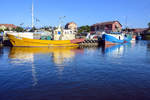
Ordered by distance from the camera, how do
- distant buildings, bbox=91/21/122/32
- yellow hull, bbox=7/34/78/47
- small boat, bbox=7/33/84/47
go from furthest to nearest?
1. distant buildings, bbox=91/21/122/32
2. yellow hull, bbox=7/34/78/47
3. small boat, bbox=7/33/84/47

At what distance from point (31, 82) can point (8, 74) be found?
2.58 meters

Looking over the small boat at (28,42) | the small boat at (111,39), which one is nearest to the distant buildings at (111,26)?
the small boat at (111,39)

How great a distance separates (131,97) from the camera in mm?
6332

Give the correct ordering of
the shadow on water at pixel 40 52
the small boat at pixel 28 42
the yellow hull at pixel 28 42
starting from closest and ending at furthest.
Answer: the shadow on water at pixel 40 52 → the small boat at pixel 28 42 → the yellow hull at pixel 28 42

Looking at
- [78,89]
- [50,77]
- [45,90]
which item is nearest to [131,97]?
[78,89]

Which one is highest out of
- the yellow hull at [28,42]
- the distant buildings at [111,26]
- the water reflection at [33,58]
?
the distant buildings at [111,26]

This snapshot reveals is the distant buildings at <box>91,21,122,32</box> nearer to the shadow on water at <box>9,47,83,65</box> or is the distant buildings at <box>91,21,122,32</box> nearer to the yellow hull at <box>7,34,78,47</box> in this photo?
the yellow hull at <box>7,34,78,47</box>

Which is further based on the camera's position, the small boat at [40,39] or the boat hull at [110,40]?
the boat hull at [110,40]

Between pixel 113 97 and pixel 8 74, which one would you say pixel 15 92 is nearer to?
pixel 8 74

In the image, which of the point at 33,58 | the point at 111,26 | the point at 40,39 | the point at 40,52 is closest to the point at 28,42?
the point at 40,39

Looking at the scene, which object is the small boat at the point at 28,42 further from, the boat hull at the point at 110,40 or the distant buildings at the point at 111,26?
the distant buildings at the point at 111,26

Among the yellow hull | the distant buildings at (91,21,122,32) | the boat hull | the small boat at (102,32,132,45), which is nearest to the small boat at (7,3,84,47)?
the yellow hull

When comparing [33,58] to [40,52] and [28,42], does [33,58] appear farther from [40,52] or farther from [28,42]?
[28,42]

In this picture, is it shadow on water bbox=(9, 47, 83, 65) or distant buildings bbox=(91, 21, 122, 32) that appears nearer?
shadow on water bbox=(9, 47, 83, 65)
